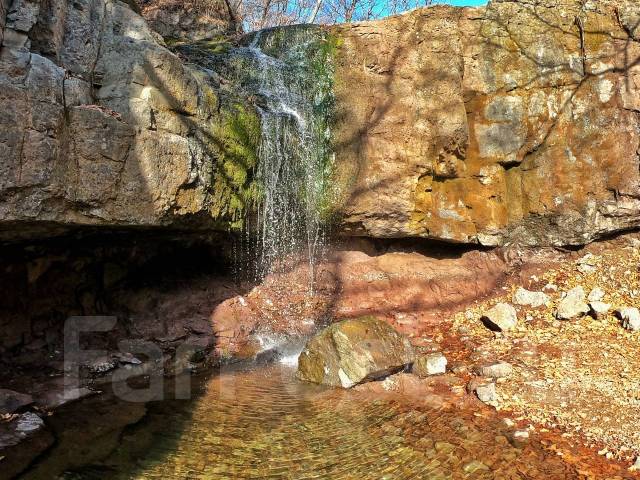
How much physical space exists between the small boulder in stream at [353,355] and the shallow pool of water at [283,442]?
36 cm

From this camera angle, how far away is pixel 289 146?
328 inches

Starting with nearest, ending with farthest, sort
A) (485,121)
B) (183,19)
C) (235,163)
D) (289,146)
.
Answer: (235,163)
(289,146)
(485,121)
(183,19)

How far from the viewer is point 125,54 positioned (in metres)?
5.83

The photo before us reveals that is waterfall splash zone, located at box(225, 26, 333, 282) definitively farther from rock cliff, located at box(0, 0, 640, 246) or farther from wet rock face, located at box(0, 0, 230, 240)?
wet rock face, located at box(0, 0, 230, 240)

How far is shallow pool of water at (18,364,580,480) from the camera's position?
3.84 m

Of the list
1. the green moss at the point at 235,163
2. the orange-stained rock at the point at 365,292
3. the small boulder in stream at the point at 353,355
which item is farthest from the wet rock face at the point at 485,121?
the small boulder in stream at the point at 353,355

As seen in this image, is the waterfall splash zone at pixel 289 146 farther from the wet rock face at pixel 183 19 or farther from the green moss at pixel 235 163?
the wet rock face at pixel 183 19

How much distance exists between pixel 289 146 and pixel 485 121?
372 centimetres

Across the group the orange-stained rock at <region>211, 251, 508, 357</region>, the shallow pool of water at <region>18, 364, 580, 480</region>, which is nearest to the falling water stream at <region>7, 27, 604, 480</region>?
the shallow pool of water at <region>18, 364, 580, 480</region>

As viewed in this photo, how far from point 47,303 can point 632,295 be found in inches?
340

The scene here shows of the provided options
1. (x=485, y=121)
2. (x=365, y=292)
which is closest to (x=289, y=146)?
(x=365, y=292)

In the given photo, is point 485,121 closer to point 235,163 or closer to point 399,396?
point 235,163

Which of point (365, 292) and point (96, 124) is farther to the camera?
point (365, 292)

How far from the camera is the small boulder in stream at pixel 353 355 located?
581 centimetres
